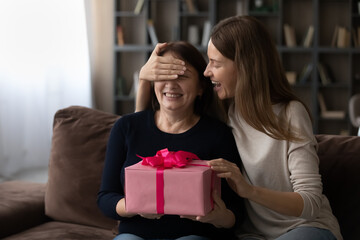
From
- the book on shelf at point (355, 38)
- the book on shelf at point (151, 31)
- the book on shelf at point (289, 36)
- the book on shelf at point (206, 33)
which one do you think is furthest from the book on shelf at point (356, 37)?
the book on shelf at point (151, 31)

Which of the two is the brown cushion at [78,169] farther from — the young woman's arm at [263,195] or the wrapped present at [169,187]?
the young woman's arm at [263,195]

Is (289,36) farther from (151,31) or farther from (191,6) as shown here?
(151,31)

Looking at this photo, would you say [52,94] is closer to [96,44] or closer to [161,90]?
[96,44]

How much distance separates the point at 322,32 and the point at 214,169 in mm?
4966

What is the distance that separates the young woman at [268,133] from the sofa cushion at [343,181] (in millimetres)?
128

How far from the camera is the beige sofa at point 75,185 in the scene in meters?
1.82

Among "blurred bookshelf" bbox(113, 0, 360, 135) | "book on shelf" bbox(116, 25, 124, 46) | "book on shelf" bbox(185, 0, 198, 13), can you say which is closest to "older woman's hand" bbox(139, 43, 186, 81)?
"blurred bookshelf" bbox(113, 0, 360, 135)

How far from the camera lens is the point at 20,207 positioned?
79.8 inches

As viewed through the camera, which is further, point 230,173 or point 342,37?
point 342,37

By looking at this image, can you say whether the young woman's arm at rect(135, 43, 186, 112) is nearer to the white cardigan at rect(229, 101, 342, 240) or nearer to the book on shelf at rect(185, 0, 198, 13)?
the white cardigan at rect(229, 101, 342, 240)

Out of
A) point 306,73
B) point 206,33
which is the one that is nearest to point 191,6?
point 206,33

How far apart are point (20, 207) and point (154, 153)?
68cm

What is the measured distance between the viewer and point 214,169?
1.43 meters

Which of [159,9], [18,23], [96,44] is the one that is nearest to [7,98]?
[18,23]
